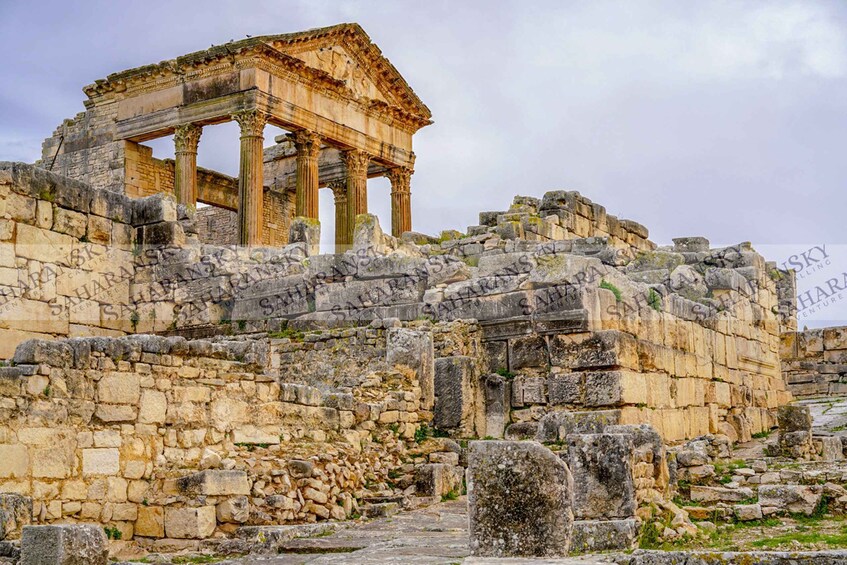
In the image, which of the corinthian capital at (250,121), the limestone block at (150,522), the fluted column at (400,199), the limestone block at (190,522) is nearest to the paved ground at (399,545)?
the limestone block at (190,522)

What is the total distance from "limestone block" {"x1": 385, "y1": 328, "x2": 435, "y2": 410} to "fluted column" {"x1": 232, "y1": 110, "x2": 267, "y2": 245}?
18.0 m

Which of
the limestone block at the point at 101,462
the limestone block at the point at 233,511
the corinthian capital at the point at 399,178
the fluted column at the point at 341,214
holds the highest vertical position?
the corinthian capital at the point at 399,178

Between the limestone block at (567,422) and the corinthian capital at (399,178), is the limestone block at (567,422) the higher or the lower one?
the lower one

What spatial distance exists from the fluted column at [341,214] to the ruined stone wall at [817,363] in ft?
43.7

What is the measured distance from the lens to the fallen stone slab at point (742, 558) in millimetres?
4746

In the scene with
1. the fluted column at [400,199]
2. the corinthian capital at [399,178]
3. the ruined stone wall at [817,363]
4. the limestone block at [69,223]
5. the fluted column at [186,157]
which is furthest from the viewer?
the corinthian capital at [399,178]

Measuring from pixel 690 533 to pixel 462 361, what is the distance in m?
4.04

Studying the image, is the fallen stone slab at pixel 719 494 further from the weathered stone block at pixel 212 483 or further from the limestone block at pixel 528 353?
the weathered stone block at pixel 212 483

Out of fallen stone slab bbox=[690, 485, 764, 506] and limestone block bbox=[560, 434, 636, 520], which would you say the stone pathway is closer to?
limestone block bbox=[560, 434, 636, 520]

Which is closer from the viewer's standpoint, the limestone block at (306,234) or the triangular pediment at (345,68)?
the limestone block at (306,234)

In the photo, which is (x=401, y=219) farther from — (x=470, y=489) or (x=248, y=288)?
(x=470, y=489)

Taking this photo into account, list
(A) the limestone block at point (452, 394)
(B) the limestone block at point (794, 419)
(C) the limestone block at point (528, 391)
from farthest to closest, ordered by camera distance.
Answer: (B) the limestone block at point (794, 419)
(C) the limestone block at point (528, 391)
(A) the limestone block at point (452, 394)

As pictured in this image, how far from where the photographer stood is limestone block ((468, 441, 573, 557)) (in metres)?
5.73

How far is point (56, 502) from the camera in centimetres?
771
